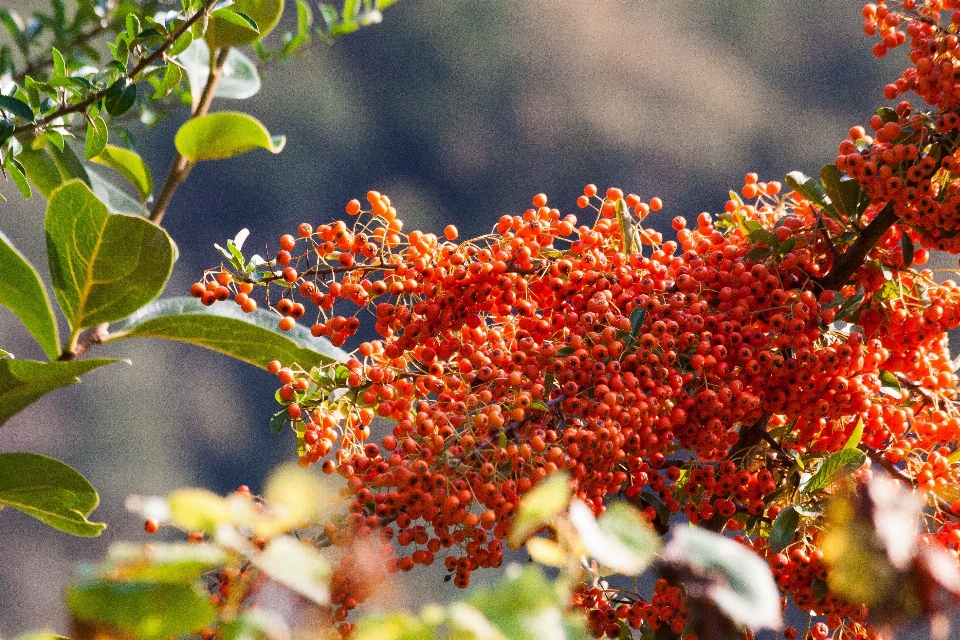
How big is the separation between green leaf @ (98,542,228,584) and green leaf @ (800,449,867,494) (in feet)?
1.67

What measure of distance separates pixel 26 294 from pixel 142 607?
0.59 metres

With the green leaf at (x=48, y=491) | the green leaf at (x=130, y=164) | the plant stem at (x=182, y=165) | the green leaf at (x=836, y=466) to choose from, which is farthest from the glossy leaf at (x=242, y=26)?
the green leaf at (x=836, y=466)

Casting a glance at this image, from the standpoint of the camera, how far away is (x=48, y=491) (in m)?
0.73

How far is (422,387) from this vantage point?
2.13 ft

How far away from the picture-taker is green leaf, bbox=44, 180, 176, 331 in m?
Result: 0.68

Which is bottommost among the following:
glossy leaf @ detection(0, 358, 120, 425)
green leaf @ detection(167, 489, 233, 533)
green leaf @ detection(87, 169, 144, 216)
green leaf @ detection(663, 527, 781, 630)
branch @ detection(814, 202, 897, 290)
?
glossy leaf @ detection(0, 358, 120, 425)

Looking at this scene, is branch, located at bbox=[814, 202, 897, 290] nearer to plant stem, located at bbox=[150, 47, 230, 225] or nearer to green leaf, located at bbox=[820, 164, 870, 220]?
green leaf, located at bbox=[820, 164, 870, 220]

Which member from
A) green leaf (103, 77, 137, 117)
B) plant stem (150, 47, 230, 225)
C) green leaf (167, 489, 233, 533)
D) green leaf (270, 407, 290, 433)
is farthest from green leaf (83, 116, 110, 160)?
green leaf (167, 489, 233, 533)

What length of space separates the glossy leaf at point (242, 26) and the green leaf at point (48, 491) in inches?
14.4

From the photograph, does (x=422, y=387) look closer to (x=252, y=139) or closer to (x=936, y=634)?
(x=252, y=139)

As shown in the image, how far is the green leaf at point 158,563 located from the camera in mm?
230

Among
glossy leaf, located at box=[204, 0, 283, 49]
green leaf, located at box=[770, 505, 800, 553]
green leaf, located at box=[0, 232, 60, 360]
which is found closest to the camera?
green leaf, located at box=[770, 505, 800, 553]

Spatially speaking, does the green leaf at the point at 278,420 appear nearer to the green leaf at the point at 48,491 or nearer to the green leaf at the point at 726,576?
the green leaf at the point at 48,491

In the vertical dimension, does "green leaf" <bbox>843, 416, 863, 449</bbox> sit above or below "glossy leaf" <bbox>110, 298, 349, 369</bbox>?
above
